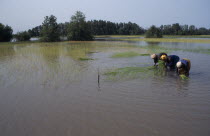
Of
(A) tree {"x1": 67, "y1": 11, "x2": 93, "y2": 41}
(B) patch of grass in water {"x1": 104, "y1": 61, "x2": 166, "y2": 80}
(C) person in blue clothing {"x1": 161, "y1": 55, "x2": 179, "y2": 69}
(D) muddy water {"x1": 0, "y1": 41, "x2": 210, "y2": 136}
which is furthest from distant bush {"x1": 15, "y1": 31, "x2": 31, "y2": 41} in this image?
(C) person in blue clothing {"x1": 161, "y1": 55, "x2": 179, "y2": 69}

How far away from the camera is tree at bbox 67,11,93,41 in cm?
4672

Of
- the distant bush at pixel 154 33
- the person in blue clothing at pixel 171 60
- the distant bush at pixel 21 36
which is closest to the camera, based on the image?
the person in blue clothing at pixel 171 60

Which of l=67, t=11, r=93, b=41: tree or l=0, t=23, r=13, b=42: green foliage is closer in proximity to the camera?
l=0, t=23, r=13, b=42: green foliage

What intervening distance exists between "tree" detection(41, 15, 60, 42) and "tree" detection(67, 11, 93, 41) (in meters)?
4.06

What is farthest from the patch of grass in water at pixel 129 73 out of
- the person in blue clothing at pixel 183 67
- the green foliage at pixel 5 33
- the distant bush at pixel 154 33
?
the distant bush at pixel 154 33

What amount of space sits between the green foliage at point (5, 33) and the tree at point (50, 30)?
891 cm

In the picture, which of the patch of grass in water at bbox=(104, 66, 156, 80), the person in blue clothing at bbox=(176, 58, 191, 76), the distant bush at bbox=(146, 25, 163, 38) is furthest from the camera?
the distant bush at bbox=(146, 25, 163, 38)

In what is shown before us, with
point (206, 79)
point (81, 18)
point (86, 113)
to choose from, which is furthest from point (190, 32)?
point (86, 113)

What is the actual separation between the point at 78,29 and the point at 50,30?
25.3ft

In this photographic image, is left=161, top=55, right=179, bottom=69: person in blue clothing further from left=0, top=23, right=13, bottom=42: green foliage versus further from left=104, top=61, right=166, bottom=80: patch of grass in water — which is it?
left=0, top=23, right=13, bottom=42: green foliage

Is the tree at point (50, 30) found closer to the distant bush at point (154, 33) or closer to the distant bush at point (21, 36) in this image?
the distant bush at point (21, 36)

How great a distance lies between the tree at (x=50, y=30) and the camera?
42781 mm

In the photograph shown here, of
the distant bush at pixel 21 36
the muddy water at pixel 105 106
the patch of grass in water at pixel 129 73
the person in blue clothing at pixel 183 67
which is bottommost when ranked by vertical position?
the muddy water at pixel 105 106

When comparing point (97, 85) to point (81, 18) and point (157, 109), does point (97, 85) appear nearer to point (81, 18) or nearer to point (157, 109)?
point (157, 109)
